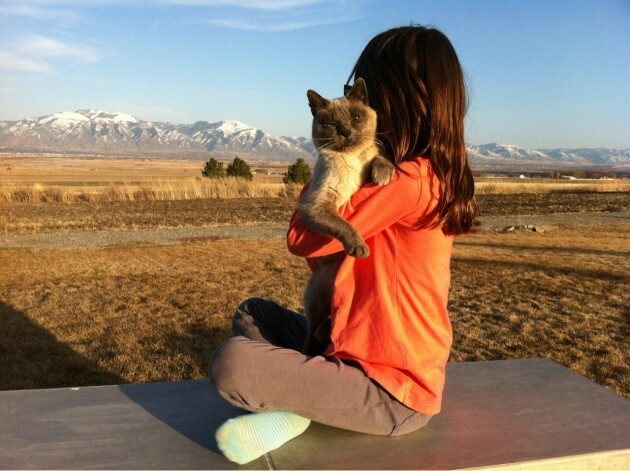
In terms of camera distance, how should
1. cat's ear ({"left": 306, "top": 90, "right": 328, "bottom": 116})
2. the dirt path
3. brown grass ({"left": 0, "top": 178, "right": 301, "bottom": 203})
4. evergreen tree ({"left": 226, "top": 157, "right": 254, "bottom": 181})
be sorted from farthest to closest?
evergreen tree ({"left": 226, "top": 157, "right": 254, "bottom": 181})
brown grass ({"left": 0, "top": 178, "right": 301, "bottom": 203})
the dirt path
cat's ear ({"left": 306, "top": 90, "right": 328, "bottom": 116})

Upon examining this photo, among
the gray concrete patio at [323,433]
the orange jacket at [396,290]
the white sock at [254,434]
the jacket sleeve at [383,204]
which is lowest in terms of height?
the gray concrete patio at [323,433]

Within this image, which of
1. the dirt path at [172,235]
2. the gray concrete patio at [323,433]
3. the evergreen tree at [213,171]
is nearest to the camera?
the gray concrete patio at [323,433]

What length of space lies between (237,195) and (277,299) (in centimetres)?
2147

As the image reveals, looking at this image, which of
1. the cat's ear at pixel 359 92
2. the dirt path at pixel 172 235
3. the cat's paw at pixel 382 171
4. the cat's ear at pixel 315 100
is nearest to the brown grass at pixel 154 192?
the dirt path at pixel 172 235

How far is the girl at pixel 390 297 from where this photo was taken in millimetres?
2305

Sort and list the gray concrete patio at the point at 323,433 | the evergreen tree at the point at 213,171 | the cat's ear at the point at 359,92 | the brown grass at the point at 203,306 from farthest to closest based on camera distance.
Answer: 1. the evergreen tree at the point at 213,171
2. the brown grass at the point at 203,306
3. the cat's ear at the point at 359,92
4. the gray concrete patio at the point at 323,433

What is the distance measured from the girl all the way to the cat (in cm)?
12

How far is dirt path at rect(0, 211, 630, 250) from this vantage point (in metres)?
12.8

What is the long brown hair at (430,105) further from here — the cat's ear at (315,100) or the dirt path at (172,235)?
the dirt path at (172,235)

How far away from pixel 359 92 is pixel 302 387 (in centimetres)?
144

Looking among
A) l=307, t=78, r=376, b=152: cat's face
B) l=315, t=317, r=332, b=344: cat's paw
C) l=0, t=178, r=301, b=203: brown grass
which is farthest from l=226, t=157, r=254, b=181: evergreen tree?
l=315, t=317, r=332, b=344: cat's paw

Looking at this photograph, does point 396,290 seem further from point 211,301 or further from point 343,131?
point 211,301

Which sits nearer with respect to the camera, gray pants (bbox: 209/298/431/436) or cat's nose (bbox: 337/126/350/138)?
gray pants (bbox: 209/298/431/436)

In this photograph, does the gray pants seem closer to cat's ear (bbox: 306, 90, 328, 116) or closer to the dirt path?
cat's ear (bbox: 306, 90, 328, 116)
